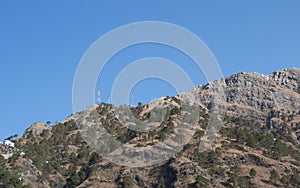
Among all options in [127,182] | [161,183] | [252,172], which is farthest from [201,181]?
[127,182]

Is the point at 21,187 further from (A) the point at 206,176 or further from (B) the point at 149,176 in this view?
(A) the point at 206,176

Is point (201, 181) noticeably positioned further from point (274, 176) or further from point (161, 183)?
point (274, 176)

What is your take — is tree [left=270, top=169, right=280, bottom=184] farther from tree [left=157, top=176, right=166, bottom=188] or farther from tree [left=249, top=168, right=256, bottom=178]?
tree [left=157, top=176, right=166, bottom=188]

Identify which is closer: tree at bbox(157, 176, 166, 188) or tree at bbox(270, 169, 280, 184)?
tree at bbox(157, 176, 166, 188)

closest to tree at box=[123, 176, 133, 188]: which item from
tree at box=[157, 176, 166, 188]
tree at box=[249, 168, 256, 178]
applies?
tree at box=[157, 176, 166, 188]

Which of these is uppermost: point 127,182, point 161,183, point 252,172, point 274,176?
point 252,172

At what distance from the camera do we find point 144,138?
19125 cm

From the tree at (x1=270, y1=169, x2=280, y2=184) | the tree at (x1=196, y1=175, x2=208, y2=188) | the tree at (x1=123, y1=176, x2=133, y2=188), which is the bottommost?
the tree at (x1=196, y1=175, x2=208, y2=188)

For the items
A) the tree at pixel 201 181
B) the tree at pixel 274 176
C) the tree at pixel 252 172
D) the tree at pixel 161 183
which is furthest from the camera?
the tree at pixel 252 172

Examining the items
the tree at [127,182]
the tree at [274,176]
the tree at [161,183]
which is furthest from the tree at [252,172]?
the tree at [127,182]

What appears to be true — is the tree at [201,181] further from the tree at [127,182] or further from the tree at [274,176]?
the tree at [274,176]

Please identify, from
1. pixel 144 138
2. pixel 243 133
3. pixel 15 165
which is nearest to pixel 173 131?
pixel 144 138

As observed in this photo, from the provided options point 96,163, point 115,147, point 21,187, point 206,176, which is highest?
point 115,147

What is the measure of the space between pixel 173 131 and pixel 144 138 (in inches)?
520
